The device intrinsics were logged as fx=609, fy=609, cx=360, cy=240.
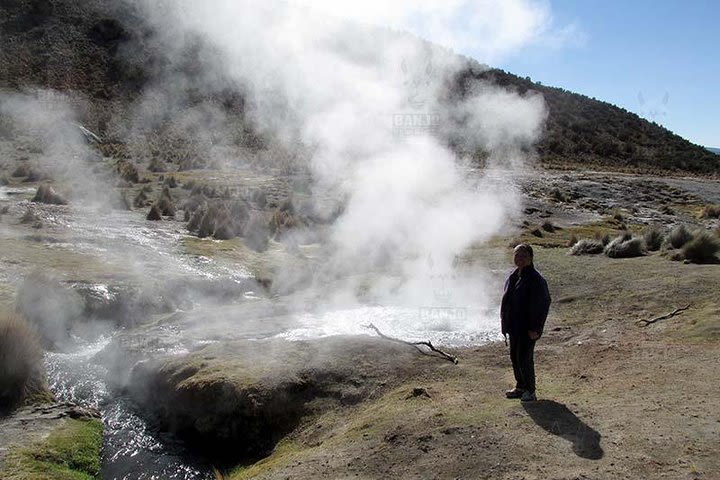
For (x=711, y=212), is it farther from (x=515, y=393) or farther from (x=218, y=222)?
(x=515, y=393)

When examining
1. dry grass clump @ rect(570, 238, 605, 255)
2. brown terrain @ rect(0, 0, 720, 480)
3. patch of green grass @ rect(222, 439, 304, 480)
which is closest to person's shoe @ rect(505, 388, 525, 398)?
brown terrain @ rect(0, 0, 720, 480)

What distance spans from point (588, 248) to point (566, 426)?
13282 millimetres

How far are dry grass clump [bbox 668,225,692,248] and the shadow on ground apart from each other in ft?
39.7

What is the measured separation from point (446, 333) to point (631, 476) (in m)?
6.21

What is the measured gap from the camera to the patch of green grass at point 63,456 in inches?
253

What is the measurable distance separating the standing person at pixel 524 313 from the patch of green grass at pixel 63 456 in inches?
206

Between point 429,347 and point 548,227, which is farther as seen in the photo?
point 548,227

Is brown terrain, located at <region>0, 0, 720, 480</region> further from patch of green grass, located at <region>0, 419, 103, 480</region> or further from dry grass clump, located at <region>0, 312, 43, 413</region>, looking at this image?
dry grass clump, located at <region>0, 312, 43, 413</region>

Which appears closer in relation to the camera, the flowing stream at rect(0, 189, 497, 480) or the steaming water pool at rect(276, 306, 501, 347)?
the flowing stream at rect(0, 189, 497, 480)

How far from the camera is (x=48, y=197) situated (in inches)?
839

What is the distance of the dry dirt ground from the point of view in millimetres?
5566

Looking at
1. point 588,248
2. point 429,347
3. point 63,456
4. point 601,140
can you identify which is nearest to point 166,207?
point 588,248

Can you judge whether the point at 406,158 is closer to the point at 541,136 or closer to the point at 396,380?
the point at 396,380

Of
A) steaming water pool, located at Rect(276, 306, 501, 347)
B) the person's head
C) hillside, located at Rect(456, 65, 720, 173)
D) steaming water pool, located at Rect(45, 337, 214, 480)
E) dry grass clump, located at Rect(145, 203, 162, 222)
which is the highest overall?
hillside, located at Rect(456, 65, 720, 173)
